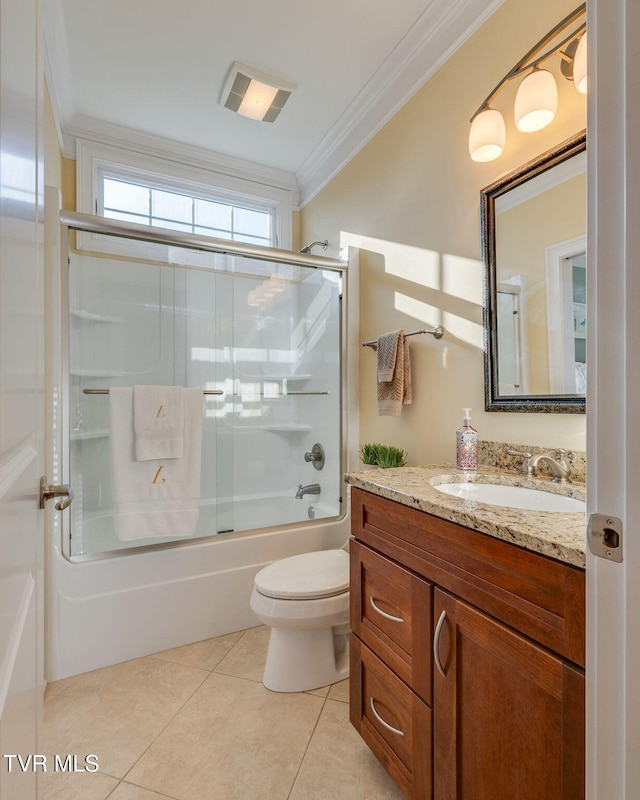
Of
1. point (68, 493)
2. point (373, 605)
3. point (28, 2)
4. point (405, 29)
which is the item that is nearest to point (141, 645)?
point (373, 605)

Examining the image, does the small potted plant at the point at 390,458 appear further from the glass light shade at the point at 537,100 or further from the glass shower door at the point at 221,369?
the glass light shade at the point at 537,100

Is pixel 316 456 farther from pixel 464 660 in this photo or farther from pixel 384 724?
pixel 464 660

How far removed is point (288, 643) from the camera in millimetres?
1622

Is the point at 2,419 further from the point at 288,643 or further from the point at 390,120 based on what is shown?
the point at 390,120

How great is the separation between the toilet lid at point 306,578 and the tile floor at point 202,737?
15.8 inches

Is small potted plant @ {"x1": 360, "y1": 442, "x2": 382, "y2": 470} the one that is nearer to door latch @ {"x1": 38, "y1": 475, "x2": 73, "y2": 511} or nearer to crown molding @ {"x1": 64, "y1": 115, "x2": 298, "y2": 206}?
door latch @ {"x1": 38, "y1": 475, "x2": 73, "y2": 511}

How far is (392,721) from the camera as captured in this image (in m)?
1.11

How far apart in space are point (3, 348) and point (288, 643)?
1557mm

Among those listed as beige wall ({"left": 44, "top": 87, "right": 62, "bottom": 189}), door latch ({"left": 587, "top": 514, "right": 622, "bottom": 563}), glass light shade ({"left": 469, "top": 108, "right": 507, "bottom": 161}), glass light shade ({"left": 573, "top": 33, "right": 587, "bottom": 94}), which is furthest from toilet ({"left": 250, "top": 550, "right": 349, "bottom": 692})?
beige wall ({"left": 44, "top": 87, "right": 62, "bottom": 189})

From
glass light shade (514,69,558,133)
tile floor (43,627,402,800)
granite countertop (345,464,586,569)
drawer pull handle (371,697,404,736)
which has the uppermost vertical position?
glass light shade (514,69,558,133)

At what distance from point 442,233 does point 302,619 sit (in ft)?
5.31

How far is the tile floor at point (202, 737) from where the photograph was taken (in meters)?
1.21

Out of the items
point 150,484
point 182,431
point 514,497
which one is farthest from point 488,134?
point 150,484

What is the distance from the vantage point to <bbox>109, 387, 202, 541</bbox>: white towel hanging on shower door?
6.23ft
